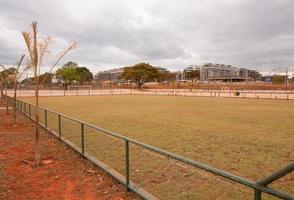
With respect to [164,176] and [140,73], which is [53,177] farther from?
[140,73]

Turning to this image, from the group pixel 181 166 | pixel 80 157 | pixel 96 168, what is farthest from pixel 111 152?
pixel 181 166

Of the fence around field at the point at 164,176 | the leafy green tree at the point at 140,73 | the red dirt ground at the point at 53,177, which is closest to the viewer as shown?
the fence around field at the point at 164,176

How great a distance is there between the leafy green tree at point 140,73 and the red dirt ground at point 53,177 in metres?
82.5

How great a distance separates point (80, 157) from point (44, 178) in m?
1.49

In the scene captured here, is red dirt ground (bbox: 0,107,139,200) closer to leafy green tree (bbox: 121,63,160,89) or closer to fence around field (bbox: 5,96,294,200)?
fence around field (bbox: 5,96,294,200)

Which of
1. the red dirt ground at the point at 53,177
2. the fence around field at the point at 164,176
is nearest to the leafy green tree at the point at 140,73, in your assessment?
the red dirt ground at the point at 53,177

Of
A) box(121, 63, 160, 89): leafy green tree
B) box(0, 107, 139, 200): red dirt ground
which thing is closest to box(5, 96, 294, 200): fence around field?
box(0, 107, 139, 200): red dirt ground

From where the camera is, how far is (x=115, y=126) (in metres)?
12.5

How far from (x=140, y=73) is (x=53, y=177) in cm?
8493

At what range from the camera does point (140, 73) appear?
89.9 metres

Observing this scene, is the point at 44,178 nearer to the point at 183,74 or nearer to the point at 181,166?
the point at 181,166

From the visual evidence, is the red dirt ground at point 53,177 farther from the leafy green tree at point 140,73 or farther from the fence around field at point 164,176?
the leafy green tree at point 140,73

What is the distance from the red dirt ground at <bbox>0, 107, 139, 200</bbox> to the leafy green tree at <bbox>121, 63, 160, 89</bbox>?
82506 mm

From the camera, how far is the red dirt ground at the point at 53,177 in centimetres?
472
